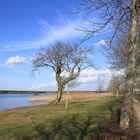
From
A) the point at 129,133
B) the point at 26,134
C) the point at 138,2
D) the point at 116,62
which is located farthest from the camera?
the point at 116,62

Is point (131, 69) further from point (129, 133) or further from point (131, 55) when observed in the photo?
point (129, 133)

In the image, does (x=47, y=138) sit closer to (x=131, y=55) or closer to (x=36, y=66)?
(x=131, y=55)

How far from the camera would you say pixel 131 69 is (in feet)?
42.9

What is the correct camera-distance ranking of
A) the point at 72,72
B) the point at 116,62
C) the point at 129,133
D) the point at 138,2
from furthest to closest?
the point at 72,72
the point at 116,62
the point at 138,2
the point at 129,133

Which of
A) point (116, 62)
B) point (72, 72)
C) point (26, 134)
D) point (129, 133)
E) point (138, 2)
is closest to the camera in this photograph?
point (129, 133)

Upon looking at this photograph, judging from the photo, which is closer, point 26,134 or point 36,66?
point 26,134

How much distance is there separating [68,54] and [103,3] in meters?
28.9

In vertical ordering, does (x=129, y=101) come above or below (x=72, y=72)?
below

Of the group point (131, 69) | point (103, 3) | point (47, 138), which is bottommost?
point (47, 138)

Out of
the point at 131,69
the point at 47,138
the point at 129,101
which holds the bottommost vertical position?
the point at 47,138

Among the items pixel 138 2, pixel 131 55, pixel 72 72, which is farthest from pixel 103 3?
pixel 72 72

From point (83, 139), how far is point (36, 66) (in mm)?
30776

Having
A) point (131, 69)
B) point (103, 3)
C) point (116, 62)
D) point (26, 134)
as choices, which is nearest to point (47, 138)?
point (26, 134)

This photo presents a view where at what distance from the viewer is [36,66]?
139 feet
